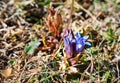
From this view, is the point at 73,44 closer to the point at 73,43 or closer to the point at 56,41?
the point at 73,43

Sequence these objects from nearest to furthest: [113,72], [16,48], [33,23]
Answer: [113,72]
[16,48]
[33,23]

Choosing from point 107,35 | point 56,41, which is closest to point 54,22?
point 56,41

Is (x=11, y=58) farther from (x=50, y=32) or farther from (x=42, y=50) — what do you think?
(x=50, y=32)

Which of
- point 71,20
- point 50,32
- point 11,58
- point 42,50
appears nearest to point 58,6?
point 71,20

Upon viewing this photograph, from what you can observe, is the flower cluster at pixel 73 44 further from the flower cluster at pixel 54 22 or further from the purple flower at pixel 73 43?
Result: the flower cluster at pixel 54 22

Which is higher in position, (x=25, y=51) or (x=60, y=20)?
(x=60, y=20)

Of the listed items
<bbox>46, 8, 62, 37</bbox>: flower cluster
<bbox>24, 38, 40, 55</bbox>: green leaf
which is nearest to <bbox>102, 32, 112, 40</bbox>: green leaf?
<bbox>46, 8, 62, 37</bbox>: flower cluster

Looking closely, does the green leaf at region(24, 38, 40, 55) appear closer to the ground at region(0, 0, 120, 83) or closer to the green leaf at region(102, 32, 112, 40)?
the ground at region(0, 0, 120, 83)

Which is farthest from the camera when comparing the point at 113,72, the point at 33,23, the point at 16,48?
the point at 33,23
